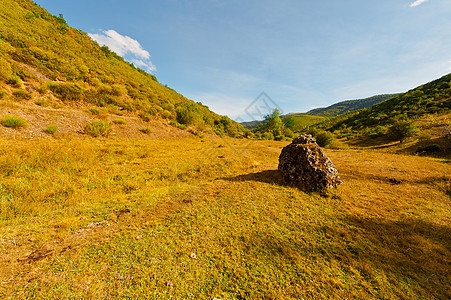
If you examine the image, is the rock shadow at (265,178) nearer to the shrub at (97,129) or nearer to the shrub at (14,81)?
the shrub at (97,129)

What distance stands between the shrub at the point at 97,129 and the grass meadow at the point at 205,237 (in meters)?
4.34

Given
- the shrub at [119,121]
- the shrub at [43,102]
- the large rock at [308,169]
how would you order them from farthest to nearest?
1. the shrub at [119,121]
2. the shrub at [43,102]
3. the large rock at [308,169]

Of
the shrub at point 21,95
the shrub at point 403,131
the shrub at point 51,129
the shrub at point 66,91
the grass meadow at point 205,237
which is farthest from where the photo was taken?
the shrub at point 403,131

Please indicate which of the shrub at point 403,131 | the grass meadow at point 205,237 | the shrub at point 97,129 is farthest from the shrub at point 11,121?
the shrub at point 403,131

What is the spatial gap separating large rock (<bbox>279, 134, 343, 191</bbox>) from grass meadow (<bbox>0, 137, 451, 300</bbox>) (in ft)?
1.67

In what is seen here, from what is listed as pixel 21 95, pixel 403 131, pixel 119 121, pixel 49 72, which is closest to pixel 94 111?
pixel 119 121

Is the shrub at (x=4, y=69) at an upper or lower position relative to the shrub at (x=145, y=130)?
upper

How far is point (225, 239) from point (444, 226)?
23.3ft

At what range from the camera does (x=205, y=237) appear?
360cm

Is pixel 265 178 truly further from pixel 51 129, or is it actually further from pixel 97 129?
pixel 51 129

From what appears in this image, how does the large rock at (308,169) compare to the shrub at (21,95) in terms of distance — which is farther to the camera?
the shrub at (21,95)

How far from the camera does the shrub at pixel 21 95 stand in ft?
34.9

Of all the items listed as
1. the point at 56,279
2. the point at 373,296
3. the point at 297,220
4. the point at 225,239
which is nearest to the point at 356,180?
the point at 297,220

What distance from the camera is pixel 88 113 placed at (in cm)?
1342
